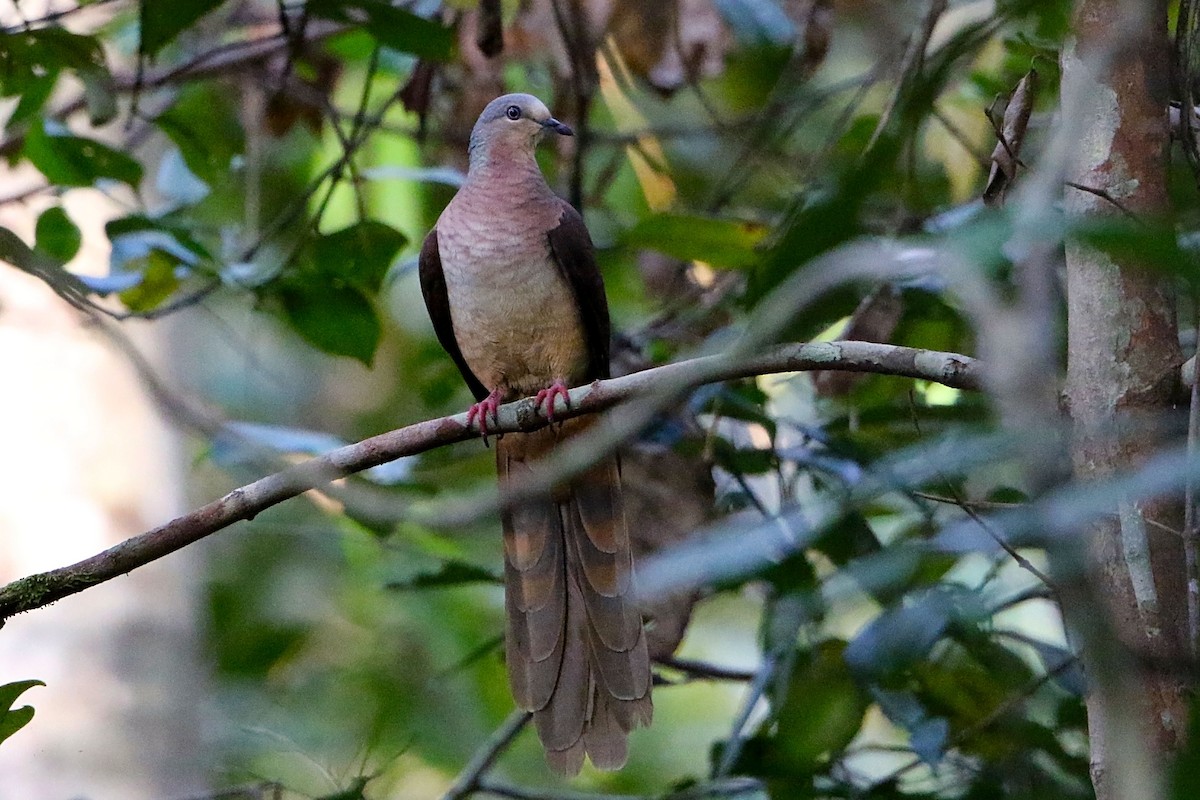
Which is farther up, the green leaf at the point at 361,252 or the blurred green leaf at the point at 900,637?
the green leaf at the point at 361,252

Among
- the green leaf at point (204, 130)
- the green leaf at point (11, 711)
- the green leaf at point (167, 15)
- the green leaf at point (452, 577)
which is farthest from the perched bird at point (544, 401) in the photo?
the green leaf at point (11, 711)

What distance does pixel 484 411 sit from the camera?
3504 mm

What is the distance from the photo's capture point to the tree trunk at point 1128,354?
6.77 feet

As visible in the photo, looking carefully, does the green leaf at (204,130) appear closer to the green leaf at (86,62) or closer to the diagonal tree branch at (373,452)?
the green leaf at (86,62)

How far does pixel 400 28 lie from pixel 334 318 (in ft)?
2.77

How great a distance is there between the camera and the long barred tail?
11.0 ft

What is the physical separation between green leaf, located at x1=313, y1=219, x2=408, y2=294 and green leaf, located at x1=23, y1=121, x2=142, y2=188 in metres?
0.69

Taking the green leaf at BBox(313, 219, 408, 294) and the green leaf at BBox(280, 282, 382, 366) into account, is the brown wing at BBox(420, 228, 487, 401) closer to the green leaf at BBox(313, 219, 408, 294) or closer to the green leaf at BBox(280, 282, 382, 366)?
the green leaf at BBox(313, 219, 408, 294)

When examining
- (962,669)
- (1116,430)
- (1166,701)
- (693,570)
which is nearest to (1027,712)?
(962,669)

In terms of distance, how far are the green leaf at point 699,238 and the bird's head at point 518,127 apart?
0.61 meters

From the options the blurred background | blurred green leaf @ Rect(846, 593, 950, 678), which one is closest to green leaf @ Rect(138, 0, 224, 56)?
the blurred background

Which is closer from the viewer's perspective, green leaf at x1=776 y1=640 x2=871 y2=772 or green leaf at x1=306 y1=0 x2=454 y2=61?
green leaf at x1=776 y1=640 x2=871 y2=772

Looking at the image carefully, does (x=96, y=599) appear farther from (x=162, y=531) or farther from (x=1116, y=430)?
(x=1116, y=430)

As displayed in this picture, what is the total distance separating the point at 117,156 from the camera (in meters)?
3.91
